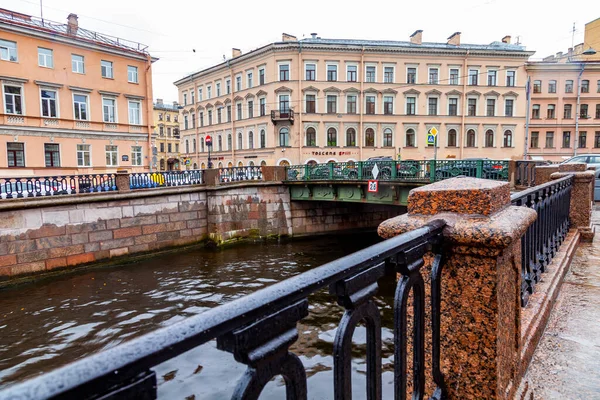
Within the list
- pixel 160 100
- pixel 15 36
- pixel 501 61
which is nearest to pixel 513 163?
pixel 15 36

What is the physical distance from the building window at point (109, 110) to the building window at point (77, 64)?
207 cm

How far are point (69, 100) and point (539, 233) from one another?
2693cm

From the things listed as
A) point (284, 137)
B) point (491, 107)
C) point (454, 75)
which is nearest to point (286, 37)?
point (284, 137)

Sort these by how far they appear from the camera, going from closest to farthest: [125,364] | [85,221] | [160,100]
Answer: [125,364] → [85,221] → [160,100]

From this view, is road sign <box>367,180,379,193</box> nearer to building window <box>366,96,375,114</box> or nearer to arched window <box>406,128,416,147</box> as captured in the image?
building window <box>366,96,375,114</box>

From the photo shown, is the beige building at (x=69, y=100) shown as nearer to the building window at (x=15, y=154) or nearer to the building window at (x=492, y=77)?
the building window at (x=15, y=154)

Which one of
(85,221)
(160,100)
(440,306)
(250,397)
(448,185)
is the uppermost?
(160,100)

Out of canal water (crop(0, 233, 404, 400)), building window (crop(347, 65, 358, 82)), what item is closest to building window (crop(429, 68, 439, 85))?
building window (crop(347, 65, 358, 82))

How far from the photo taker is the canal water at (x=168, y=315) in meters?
6.83

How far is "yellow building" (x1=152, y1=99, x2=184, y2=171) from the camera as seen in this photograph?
62.4 m

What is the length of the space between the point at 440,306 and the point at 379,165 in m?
15.1

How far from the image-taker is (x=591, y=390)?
7.43ft

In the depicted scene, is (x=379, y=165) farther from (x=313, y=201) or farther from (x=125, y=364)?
(x=125, y=364)

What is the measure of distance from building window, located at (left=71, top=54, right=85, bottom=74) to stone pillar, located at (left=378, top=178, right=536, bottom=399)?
91.6 ft
